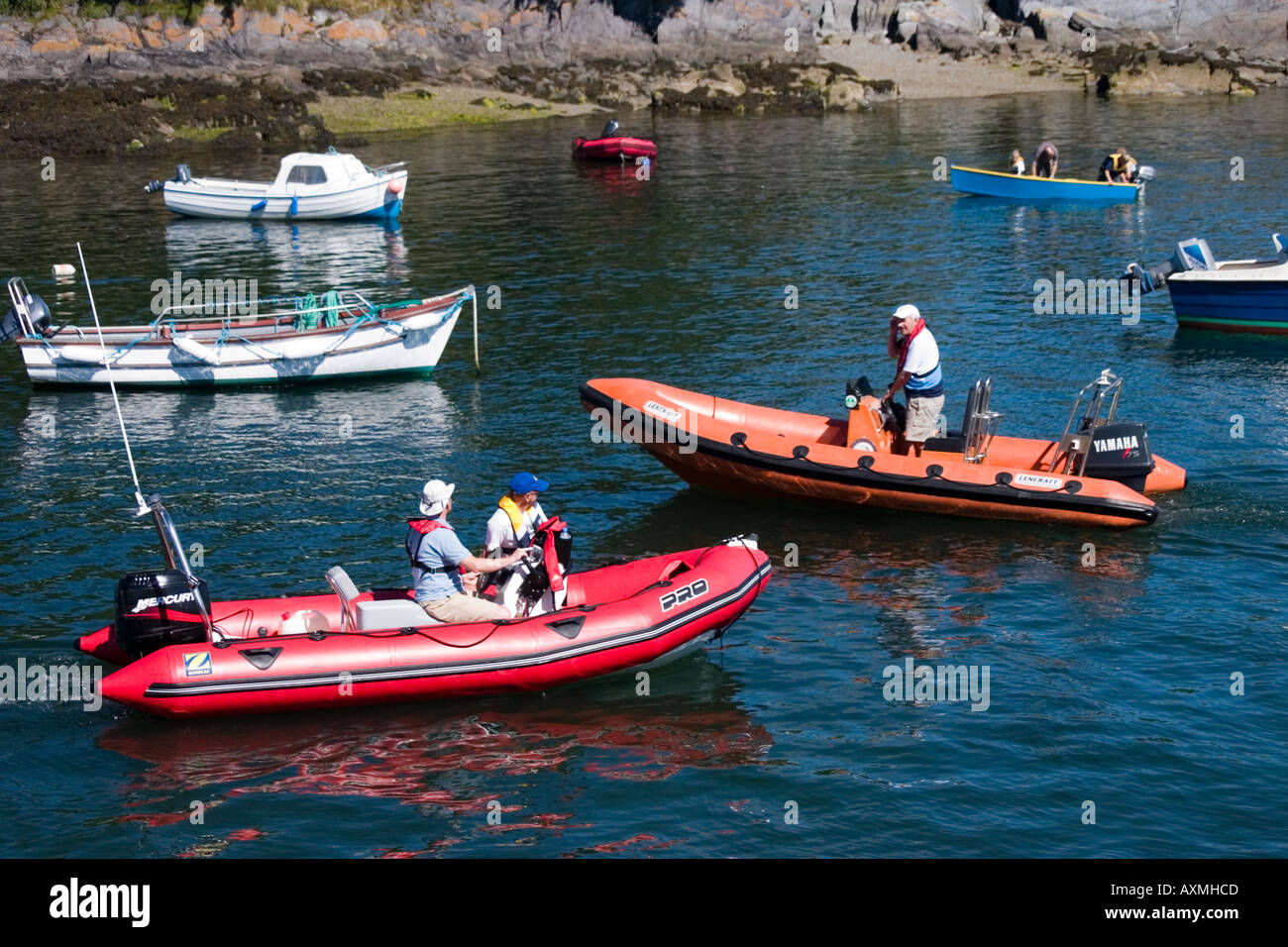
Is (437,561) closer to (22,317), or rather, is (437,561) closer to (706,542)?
(706,542)

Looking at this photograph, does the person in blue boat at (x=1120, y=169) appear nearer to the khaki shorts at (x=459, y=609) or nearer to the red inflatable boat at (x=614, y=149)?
the red inflatable boat at (x=614, y=149)

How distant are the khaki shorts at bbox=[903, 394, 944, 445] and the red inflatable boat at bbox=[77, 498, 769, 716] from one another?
460cm

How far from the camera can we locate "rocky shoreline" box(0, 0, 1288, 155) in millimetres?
59656

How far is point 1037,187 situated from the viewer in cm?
4112

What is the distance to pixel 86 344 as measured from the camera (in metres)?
25.2

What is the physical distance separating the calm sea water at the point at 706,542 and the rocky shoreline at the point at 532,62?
2531 cm

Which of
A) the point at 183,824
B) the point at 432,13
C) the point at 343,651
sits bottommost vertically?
the point at 183,824

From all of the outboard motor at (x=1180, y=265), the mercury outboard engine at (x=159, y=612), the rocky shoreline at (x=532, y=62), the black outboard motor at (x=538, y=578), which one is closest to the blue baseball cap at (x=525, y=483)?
the black outboard motor at (x=538, y=578)

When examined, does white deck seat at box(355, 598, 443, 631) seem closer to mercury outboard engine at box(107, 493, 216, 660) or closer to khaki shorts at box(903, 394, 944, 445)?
mercury outboard engine at box(107, 493, 216, 660)

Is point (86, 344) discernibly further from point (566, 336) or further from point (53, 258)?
point (53, 258)
